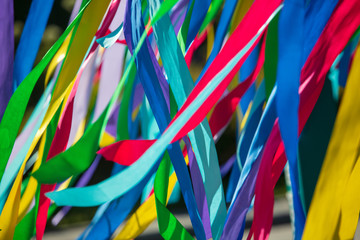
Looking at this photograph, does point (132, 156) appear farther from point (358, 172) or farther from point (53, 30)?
point (53, 30)

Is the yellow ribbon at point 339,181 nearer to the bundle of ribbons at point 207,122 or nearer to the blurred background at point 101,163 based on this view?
the bundle of ribbons at point 207,122

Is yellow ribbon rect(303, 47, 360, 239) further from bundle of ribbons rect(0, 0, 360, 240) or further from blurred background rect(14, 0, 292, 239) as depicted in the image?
blurred background rect(14, 0, 292, 239)

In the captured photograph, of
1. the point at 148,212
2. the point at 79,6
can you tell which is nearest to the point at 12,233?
Answer: the point at 148,212

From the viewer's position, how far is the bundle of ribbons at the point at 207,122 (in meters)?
0.39

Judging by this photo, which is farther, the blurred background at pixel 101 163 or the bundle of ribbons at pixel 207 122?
the blurred background at pixel 101 163

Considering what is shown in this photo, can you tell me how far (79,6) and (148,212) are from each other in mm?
244

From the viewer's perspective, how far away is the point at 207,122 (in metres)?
0.45

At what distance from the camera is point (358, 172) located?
1.29 ft

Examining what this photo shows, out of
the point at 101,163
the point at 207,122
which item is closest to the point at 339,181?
the point at 207,122

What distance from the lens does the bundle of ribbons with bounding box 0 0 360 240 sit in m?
0.39

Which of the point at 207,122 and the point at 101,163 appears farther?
the point at 101,163

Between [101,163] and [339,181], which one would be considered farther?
[101,163]

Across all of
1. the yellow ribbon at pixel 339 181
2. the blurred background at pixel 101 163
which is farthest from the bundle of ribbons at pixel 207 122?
the blurred background at pixel 101 163

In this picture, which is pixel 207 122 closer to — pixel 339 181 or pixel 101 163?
pixel 339 181
